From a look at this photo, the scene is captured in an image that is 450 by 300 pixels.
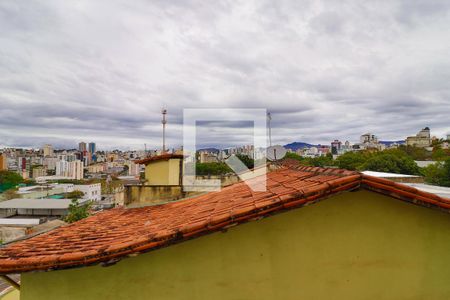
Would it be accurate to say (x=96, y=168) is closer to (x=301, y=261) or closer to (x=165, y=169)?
(x=165, y=169)

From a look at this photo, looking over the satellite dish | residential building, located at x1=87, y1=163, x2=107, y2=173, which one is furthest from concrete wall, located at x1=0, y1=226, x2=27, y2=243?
residential building, located at x1=87, y1=163, x2=107, y2=173

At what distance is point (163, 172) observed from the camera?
34.7 feet

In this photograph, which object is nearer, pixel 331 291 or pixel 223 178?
pixel 331 291

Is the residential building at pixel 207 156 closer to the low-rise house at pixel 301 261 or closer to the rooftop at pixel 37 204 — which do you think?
the low-rise house at pixel 301 261

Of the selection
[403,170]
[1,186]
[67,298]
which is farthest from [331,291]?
[1,186]

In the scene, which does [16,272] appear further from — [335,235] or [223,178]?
[223,178]

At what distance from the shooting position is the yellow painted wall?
402 inches

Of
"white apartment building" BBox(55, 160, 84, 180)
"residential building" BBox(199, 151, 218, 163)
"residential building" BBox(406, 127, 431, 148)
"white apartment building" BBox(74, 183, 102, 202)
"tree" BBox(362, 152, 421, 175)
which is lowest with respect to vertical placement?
"white apartment building" BBox(74, 183, 102, 202)

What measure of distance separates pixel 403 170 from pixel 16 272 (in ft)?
209

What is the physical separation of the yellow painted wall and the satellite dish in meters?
3.26

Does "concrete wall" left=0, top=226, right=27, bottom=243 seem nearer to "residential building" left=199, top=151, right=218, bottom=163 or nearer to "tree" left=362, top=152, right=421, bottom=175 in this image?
"residential building" left=199, top=151, right=218, bottom=163

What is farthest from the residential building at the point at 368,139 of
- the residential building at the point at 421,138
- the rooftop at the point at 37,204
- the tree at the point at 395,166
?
the rooftop at the point at 37,204

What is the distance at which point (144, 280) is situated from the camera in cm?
301

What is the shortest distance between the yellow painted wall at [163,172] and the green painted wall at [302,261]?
714 centimetres
